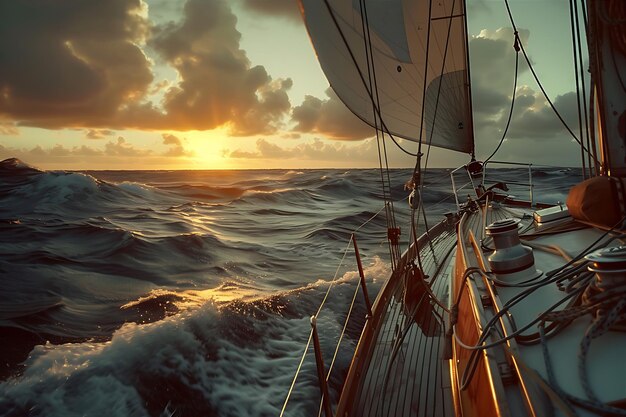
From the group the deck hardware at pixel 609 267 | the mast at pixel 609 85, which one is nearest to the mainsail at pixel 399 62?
the mast at pixel 609 85

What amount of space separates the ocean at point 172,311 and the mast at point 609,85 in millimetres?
3114

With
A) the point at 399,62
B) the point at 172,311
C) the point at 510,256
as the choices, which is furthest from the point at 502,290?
the point at 172,311

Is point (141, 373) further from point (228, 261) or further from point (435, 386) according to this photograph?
point (228, 261)

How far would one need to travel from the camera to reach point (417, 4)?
17.2 feet

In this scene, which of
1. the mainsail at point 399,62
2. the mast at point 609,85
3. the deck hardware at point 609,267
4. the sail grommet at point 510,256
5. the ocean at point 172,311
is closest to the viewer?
the deck hardware at point 609,267

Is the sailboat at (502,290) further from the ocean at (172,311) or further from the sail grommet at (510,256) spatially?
the ocean at (172,311)

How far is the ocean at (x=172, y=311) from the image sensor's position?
4.24 m

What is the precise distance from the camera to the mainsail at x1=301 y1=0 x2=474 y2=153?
436 centimetres

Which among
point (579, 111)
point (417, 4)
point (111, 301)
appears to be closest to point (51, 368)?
point (111, 301)

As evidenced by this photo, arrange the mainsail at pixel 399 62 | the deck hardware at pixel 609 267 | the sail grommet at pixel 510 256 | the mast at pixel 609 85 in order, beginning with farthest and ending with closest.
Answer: the mainsail at pixel 399 62 < the mast at pixel 609 85 < the sail grommet at pixel 510 256 < the deck hardware at pixel 609 267

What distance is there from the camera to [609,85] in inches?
94.2

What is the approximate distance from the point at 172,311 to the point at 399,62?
15.9ft

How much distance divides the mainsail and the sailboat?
0.7 inches

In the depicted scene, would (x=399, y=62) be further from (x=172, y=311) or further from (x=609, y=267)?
(x=172, y=311)
